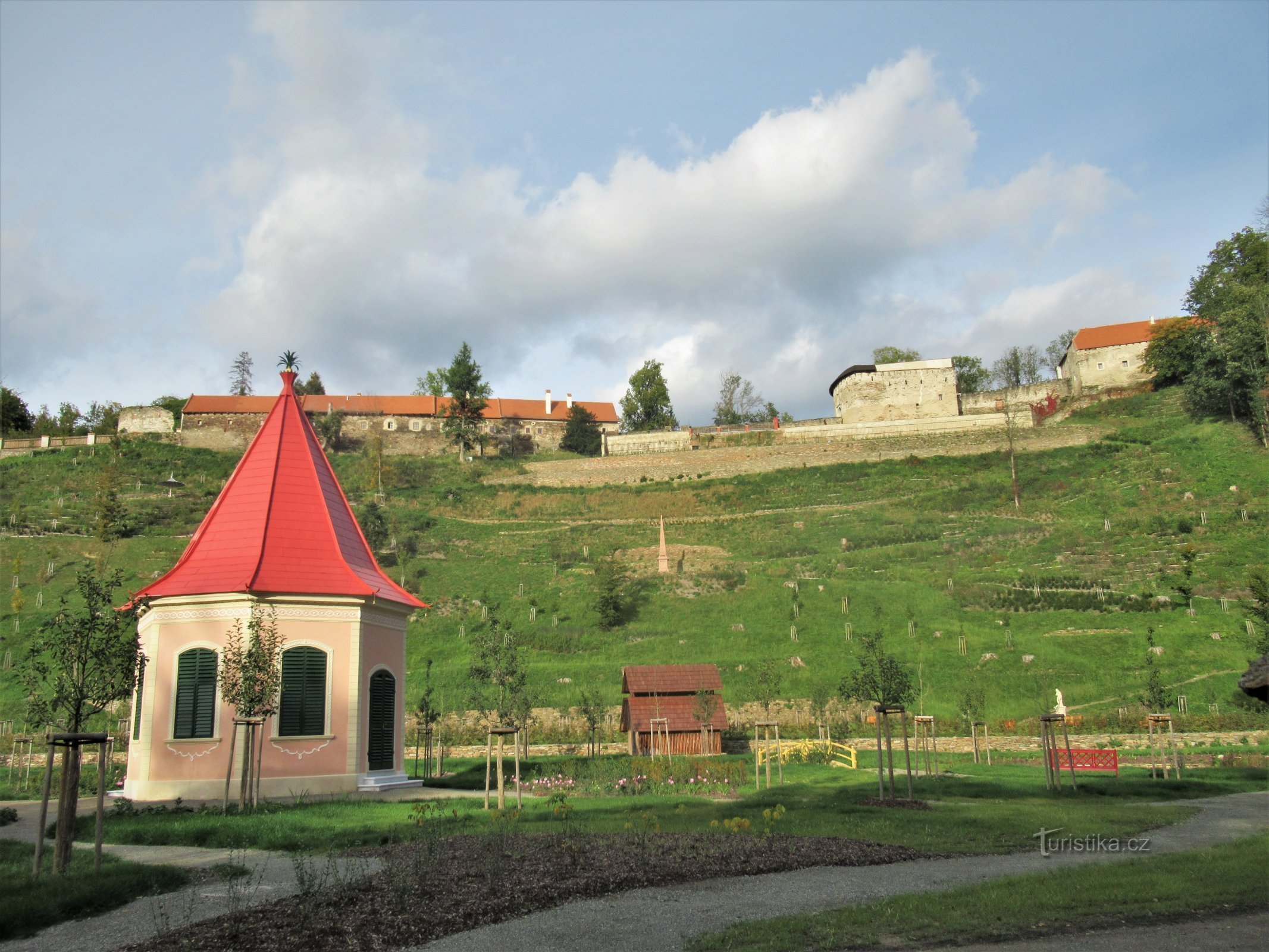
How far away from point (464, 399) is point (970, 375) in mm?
54624

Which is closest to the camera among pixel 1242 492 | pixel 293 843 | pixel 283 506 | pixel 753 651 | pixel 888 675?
pixel 293 843

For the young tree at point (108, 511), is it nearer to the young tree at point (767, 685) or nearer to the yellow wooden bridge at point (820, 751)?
the young tree at point (767, 685)

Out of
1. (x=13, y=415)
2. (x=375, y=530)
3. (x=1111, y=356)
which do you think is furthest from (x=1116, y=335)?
(x=13, y=415)

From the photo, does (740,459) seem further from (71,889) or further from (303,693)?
(71,889)

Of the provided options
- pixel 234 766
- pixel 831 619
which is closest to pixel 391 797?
pixel 234 766

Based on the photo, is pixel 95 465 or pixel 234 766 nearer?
pixel 234 766

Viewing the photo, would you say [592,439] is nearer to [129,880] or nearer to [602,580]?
[602,580]

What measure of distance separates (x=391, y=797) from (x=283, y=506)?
774 cm

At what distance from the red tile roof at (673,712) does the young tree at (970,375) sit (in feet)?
253

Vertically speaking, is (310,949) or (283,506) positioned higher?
(283,506)

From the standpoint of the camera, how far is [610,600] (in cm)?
4416

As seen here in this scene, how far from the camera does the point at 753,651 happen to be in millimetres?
38625

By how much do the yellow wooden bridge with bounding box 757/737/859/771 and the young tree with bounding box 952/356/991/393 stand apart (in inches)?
2990

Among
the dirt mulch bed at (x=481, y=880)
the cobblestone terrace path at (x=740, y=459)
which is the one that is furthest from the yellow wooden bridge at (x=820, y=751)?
the cobblestone terrace path at (x=740, y=459)
